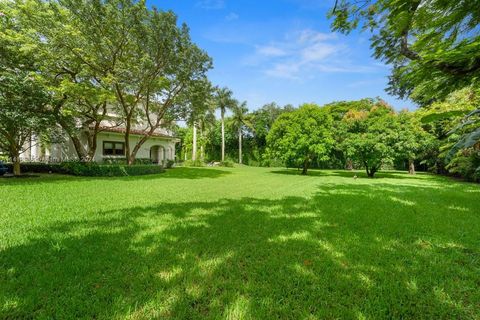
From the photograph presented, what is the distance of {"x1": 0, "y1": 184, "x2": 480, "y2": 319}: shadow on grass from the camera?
2242mm

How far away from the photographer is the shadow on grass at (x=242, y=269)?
88.3 inches

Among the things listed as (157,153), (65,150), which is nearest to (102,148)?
(65,150)

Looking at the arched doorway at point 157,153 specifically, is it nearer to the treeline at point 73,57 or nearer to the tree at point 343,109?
the treeline at point 73,57

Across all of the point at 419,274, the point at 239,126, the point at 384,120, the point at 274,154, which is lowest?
the point at 419,274

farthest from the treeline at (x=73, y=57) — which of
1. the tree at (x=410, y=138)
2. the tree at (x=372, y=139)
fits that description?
the tree at (x=410, y=138)

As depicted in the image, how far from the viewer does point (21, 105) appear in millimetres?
11359

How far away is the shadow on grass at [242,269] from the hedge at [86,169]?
35.5ft

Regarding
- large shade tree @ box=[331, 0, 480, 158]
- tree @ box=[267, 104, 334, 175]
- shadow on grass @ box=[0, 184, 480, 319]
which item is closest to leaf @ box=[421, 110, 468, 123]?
large shade tree @ box=[331, 0, 480, 158]

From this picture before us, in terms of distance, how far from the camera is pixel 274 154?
21.2 meters

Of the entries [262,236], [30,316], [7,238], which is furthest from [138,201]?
[30,316]

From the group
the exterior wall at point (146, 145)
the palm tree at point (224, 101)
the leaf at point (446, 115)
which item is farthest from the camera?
the palm tree at point (224, 101)

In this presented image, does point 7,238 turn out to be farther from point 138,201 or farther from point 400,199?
point 400,199

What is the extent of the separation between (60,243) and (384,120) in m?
20.4

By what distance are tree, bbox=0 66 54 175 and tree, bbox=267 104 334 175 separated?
15864 millimetres
